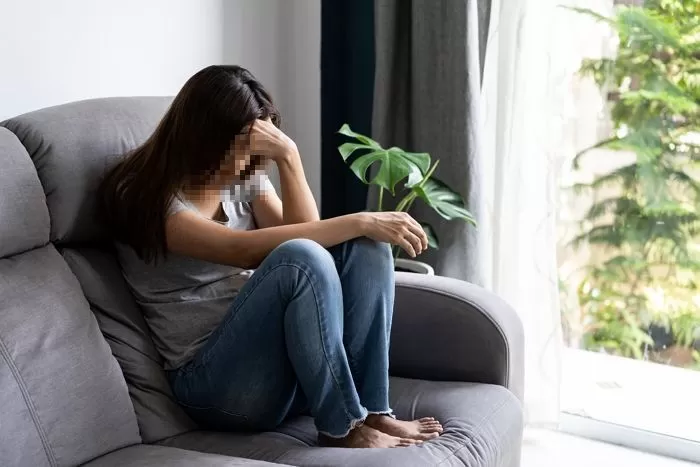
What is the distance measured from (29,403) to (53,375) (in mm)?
68

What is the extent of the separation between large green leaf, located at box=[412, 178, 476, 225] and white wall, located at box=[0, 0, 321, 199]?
0.69m

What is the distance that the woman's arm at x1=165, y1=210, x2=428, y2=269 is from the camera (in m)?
1.73

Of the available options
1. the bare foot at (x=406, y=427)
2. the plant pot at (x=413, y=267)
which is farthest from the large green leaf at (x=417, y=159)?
the bare foot at (x=406, y=427)

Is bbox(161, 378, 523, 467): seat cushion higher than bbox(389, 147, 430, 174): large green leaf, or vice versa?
bbox(389, 147, 430, 174): large green leaf

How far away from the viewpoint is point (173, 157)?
1.76m

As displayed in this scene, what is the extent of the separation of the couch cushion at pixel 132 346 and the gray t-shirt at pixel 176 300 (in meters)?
0.02

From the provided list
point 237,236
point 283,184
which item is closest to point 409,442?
point 237,236

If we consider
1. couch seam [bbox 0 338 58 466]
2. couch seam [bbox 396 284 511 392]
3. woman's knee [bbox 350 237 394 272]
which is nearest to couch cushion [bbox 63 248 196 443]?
couch seam [bbox 0 338 58 466]

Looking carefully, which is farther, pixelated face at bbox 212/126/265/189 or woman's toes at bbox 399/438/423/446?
pixelated face at bbox 212/126/265/189

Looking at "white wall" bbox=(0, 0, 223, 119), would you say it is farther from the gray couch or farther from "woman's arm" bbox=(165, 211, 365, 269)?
"woman's arm" bbox=(165, 211, 365, 269)

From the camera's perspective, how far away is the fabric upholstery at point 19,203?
62.4 inches

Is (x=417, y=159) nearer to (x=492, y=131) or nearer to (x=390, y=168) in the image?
(x=390, y=168)

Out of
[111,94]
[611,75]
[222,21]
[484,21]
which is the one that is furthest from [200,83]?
[611,75]

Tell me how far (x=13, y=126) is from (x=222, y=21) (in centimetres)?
95
